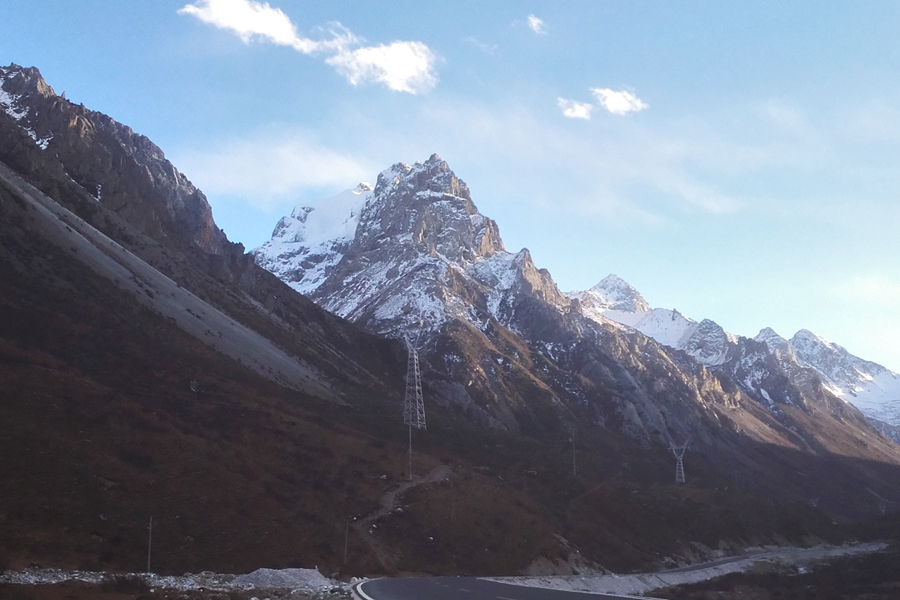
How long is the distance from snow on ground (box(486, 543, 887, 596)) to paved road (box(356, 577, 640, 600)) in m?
Answer: 7.60

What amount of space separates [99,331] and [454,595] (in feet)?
194

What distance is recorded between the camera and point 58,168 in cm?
13550

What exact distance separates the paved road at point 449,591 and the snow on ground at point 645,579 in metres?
7.60

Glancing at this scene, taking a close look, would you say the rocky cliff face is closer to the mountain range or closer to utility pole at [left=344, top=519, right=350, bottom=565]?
the mountain range

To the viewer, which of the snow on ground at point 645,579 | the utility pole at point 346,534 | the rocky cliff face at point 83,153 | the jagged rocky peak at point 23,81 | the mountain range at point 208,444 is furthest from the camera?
the jagged rocky peak at point 23,81

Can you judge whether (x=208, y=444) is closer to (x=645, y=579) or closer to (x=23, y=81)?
(x=645, y=579)

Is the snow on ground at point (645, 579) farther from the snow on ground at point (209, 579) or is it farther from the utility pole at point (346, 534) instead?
the snow on ground at point (209, 579)

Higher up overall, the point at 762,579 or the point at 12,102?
the point at 12,102

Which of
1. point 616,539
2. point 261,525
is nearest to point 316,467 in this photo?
point 261,525

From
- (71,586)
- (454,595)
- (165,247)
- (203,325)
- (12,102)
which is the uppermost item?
(12,102)

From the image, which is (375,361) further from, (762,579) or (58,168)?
(762,579)

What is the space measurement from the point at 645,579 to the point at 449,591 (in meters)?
37.9

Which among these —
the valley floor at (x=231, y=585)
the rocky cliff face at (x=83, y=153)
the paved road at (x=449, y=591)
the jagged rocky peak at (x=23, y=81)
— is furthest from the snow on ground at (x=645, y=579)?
the jagged rocky peak at (x=23, y=81)

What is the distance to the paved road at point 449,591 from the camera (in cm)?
3916
